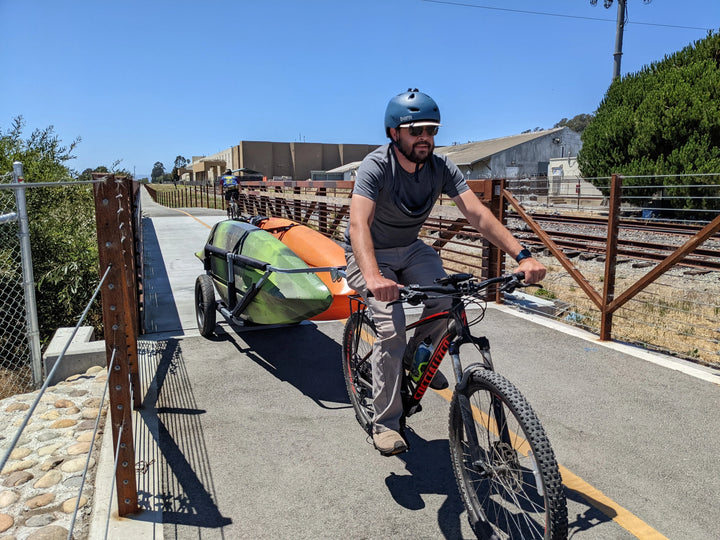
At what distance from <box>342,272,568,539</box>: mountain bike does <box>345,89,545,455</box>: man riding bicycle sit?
235 millimetres

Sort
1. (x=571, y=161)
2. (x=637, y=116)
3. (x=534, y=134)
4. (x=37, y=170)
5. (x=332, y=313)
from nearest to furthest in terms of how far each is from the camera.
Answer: (x=332, y=313) → (x=37, y=170) → (x=637, y=116) → (x=571, y=161) → (x=534, y=134)

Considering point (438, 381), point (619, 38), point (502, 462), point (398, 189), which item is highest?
point (619, 38)

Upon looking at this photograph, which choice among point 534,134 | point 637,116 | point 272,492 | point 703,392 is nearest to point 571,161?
point 534,134

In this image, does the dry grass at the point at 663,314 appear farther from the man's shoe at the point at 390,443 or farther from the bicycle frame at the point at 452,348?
the man's shoe at the point at 390,443

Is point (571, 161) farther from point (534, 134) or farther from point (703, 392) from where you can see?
point (703, 392)

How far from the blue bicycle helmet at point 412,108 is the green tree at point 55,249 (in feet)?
18.6

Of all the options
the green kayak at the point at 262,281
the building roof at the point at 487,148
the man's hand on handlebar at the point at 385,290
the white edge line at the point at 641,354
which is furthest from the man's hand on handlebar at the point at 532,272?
the building roof at the point at 487,148

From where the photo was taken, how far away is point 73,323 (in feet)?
24.8

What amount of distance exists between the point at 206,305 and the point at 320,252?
140cm

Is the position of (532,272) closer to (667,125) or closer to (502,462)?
(502,462)

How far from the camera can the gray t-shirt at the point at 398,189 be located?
11.1 feet

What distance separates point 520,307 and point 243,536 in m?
5.58

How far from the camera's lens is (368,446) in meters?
3.96

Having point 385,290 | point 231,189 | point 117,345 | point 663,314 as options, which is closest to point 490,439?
point 385,290
